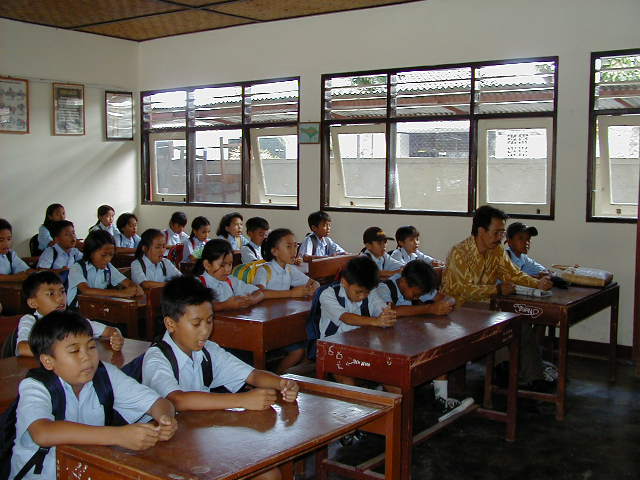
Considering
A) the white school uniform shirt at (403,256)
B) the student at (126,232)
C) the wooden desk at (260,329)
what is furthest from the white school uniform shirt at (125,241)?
the wooden desk at (260,329)

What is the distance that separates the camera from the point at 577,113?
5508 millimetres

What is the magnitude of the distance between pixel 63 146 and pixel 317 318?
17.5 feet

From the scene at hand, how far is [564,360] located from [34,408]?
9.89 feet

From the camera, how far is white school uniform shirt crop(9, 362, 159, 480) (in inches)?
75.6

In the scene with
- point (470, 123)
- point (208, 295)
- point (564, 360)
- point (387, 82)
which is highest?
point (387, 82)

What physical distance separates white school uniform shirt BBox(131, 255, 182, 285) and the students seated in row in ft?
8.08

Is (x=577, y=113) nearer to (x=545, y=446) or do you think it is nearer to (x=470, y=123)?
(x=470, y=123)

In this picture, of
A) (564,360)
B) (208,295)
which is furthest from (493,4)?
(208,295)

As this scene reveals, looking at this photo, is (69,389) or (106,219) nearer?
(69,389)

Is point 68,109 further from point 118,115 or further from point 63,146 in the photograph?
point 118,115

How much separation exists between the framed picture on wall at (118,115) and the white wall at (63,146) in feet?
0.25

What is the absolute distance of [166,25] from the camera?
24.8ft

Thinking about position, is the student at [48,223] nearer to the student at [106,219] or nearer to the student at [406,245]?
the student at [106,219]

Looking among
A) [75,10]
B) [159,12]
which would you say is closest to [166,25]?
[159,12]
